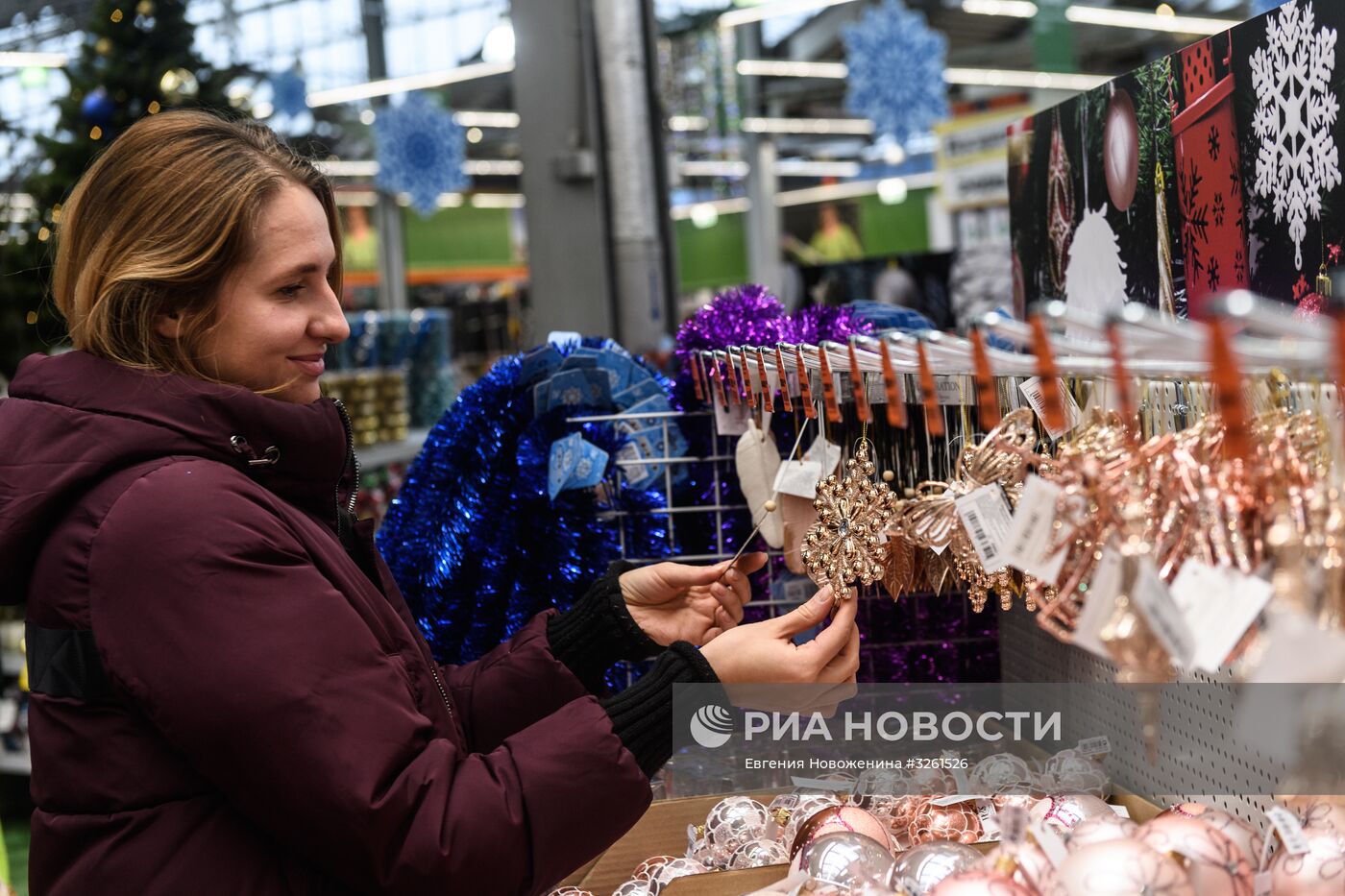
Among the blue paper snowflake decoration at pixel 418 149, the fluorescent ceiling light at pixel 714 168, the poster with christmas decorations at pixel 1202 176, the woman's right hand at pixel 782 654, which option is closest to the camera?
the poster with christmas decorations at pixel 1202 176

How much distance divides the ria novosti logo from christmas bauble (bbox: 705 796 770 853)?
0.90 ft

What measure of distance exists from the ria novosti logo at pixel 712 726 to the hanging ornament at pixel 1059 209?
2.88 ft

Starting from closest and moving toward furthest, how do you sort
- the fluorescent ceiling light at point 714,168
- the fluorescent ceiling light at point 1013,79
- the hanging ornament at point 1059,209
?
1. the hanging ornament at point 1059,209
2. the fluorescent ceiling light at point 714,168
3. the fluorescent ceiling light at point 1013,79

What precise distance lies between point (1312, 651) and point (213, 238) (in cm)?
99

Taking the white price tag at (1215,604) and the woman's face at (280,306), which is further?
the woman's face at (280,306)

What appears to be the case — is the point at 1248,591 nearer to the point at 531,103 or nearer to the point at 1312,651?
the point at 1312,651

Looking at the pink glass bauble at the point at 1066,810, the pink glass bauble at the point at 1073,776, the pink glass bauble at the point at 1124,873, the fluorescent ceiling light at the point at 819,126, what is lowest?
the pink glass bauble at the point at 1073,776

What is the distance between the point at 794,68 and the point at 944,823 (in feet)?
36.2

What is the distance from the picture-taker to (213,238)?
46.8 inches

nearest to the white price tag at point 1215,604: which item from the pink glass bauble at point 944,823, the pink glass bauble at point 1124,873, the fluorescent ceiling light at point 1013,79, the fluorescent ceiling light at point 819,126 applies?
the pink glass bauble at point 1124,873

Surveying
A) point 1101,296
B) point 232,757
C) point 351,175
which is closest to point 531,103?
point 1101,296

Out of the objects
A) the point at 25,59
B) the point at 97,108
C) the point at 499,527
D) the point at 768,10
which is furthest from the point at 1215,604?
the point at 25,59

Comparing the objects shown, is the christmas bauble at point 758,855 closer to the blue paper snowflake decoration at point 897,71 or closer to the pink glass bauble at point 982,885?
the pink glass bauble at point 982,885

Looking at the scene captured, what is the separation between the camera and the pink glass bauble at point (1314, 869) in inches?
36.0
